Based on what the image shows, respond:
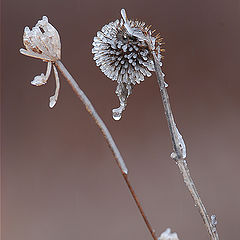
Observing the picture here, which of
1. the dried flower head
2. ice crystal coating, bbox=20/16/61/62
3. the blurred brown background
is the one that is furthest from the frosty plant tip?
the blurred brown background

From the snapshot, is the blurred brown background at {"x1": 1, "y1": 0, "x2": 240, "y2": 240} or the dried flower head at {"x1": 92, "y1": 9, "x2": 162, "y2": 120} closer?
the dried flower head at {"x1": 92, "y1": 9, "x2": 162, "y2": 120}

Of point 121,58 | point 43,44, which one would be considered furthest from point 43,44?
point 121,58

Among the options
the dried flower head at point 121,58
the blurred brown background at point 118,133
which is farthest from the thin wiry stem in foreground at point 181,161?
the blurred brown background at point 118,133

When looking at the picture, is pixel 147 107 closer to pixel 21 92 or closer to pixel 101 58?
pixel 21 92

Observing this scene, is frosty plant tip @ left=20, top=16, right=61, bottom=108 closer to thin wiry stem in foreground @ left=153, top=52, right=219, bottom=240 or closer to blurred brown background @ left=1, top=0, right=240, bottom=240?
thin wiry stem in foreground @ left=153, top=52, right=219, bottom=240

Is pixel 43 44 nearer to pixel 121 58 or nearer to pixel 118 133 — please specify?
pixel 121 58
